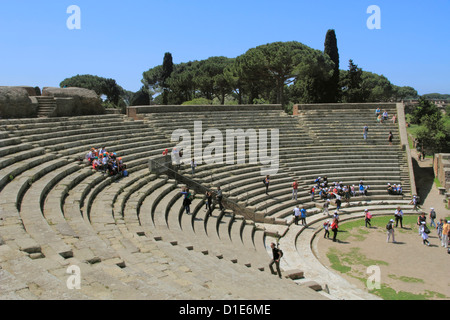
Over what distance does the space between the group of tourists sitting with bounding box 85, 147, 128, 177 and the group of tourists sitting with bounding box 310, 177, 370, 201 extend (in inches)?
385

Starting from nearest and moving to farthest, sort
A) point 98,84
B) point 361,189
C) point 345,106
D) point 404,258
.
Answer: point 404,258
point 361,189
point 345,106
point 98,84

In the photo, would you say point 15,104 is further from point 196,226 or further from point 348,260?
point 348,260

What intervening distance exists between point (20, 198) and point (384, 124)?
75.0 ft

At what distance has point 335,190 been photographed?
741 inches

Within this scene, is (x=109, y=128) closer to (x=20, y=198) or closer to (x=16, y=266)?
(x=20, y=198)

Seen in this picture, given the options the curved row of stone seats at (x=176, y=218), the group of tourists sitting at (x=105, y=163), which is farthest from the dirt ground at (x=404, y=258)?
the group of tourists sitting at (x=105, y=163)

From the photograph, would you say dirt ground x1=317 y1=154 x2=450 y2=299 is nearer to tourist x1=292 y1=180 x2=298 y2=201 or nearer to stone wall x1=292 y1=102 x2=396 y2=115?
tourist x1=292 y1=180 x2=298 y2=201

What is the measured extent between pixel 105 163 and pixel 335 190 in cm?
1164

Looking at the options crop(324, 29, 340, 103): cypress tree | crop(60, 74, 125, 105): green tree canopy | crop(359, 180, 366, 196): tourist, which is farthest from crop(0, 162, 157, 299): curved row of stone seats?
crop(60, 74, 125, 105): green tree canopy

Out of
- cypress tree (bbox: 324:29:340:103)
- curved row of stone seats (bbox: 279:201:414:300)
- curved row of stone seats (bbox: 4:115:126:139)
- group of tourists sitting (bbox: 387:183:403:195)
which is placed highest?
cypress tree (bbox: 324:29:340:103)

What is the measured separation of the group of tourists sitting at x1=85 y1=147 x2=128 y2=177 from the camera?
13805mm

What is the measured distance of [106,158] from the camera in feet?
45.5

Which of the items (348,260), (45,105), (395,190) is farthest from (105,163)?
(395,190)

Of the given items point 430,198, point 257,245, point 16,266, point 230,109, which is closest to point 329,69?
point 230,109
